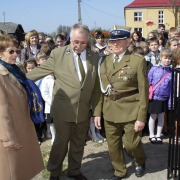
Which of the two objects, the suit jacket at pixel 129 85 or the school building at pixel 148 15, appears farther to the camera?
the school building at pixel 148 15

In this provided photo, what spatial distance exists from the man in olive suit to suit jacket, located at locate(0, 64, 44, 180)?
1.51 feet

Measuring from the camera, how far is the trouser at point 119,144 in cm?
313

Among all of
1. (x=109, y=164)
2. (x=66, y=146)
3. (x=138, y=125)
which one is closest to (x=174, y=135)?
(x=138, y=125)

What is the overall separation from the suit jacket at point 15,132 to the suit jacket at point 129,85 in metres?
1.15

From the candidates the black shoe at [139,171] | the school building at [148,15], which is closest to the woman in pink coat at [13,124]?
the black shoe at [139,171]

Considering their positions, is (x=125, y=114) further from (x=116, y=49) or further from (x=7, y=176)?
(x=7, y=176)

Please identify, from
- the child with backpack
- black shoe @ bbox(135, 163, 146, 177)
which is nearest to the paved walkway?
A: black shoe @ bbox(135, 163, 146, 177)

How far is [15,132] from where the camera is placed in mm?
2355

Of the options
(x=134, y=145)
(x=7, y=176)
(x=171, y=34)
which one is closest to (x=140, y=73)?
(x=134, y=145)

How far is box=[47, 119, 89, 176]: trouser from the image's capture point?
10.2 feet

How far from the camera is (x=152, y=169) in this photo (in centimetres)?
356

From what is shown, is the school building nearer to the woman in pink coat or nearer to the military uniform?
the military uniform

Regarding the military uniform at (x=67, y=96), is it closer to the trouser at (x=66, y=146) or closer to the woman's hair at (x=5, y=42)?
the trouser at (x=66, y=146)

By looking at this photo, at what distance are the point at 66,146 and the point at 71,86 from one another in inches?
34.1
